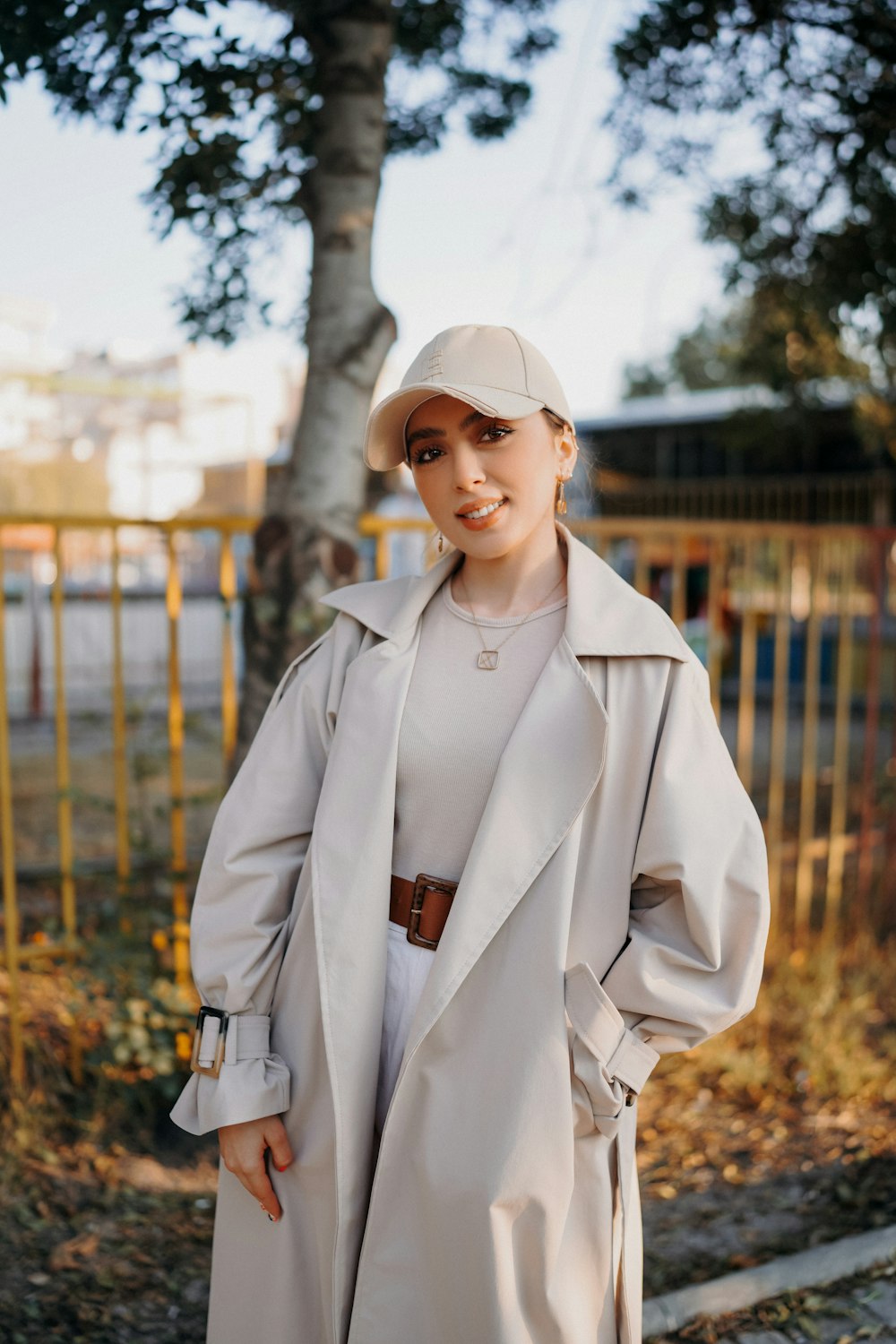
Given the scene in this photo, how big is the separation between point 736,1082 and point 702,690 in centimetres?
244

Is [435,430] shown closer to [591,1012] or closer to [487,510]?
[487,510]

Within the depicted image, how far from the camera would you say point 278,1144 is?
1610 mm

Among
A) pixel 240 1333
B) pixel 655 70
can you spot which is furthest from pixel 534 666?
pixel 655 70

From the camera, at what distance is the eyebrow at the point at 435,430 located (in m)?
1.54

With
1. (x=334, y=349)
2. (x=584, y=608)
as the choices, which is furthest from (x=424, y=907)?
(x=334, y=349)

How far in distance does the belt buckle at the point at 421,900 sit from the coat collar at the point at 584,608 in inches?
14.3

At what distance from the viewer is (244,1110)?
1.56 meters

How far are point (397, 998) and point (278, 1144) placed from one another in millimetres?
278

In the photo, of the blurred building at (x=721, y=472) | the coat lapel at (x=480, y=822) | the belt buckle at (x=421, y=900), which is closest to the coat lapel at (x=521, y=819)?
the coat lapel at (x=480, y=822)

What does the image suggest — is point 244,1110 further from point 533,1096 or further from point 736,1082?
point 736,1082

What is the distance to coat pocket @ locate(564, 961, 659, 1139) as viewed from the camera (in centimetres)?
146

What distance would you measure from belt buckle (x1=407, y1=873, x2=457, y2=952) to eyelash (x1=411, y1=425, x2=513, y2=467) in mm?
612

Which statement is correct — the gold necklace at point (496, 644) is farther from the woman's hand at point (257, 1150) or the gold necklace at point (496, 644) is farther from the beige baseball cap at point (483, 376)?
the woman's hand at point (257, 1150)

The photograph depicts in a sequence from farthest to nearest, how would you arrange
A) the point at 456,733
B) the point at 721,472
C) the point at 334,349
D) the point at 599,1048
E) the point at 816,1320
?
the point at 721,472 → the point at 334,349 → the point at 816,1320 → the point at 456,733 → the point at 599,1048
